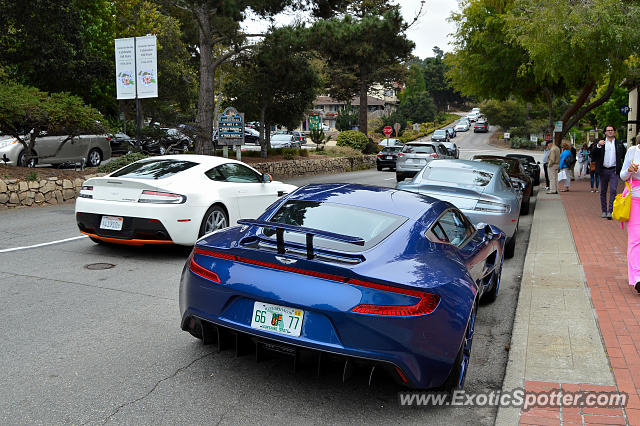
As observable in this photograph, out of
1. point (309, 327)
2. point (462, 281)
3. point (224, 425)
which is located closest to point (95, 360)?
point (224, 425)

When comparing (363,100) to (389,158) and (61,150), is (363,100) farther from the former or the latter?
(61,150)

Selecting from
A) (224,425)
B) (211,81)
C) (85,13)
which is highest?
(85,13)

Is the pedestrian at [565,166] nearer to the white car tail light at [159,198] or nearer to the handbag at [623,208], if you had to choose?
the handbag at [623,208]

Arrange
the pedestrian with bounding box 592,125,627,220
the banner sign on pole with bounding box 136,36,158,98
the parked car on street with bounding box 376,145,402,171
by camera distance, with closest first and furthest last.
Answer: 1. the pedestrian with bounding box 592,125,627,220
2. the banner sign on pole with bounding box 136,36,158,98
3. the parked car on street with bounding box 376,145,402,171

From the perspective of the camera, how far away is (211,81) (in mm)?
23891

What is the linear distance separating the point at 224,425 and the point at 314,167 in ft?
88.8

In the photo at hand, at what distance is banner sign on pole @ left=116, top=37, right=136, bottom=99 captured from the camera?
19.0 m

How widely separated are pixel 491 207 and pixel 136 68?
13.3 meters

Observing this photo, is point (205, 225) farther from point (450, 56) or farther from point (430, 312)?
point (450, 56)

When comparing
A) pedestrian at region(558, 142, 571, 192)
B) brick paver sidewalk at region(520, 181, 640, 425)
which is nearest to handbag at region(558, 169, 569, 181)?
pedestrian at region(558, 142, 571, 192)

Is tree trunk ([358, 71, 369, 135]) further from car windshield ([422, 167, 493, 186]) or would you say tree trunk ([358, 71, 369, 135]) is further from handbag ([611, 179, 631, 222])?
handbag ([611, 179, 631, 222])

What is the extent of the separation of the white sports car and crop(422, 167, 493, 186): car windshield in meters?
3.45

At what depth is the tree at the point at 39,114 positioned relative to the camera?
15.6 metres

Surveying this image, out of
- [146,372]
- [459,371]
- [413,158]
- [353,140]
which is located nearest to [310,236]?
[459,371]
